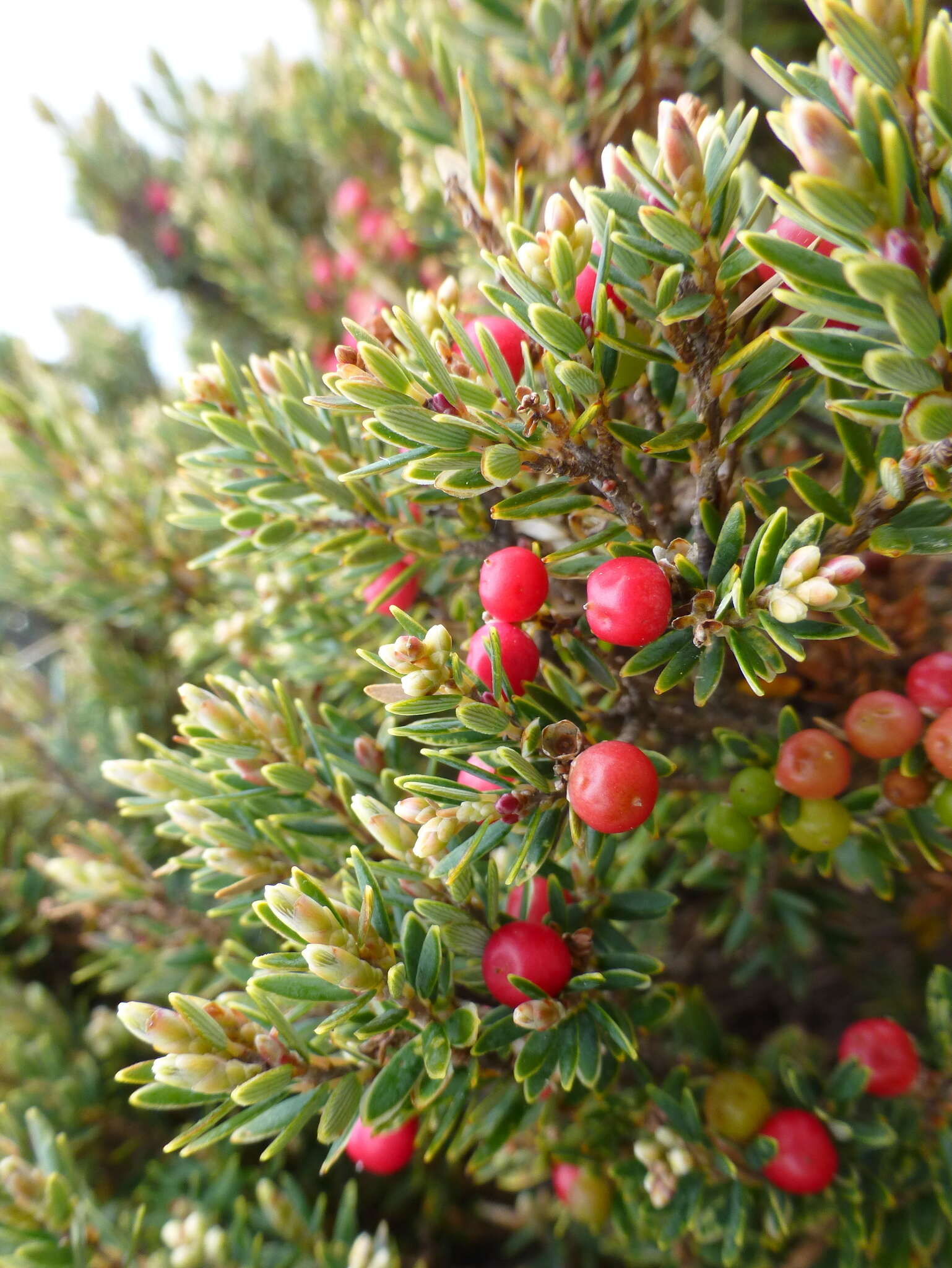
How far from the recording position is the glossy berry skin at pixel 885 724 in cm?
69

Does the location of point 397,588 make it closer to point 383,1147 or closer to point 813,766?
point 813,766

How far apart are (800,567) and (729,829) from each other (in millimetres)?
333

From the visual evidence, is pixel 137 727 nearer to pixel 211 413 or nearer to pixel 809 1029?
pixel 211 413

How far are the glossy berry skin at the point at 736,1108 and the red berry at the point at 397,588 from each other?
67cm

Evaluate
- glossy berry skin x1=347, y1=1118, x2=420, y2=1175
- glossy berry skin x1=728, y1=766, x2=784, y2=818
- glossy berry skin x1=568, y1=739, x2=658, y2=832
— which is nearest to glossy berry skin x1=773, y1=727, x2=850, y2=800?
glossy berry skin x1=728, y1=766, x2=784, y2=818

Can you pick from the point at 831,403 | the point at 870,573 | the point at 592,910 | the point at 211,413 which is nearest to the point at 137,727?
the point at 211,413

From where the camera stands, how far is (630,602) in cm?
55

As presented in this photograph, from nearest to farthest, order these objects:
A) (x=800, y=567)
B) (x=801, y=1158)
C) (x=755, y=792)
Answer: (x=800, y=567), (x=755, y=792), (x=801, y=1158)

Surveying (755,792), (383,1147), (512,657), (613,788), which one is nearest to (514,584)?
(512,657)

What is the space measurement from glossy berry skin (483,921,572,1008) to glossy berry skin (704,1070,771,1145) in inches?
13.9

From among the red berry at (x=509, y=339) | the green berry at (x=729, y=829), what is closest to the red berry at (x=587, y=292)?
the red berry at (x=509, y=339)

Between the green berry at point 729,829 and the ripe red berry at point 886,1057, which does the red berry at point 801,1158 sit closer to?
the ripe red berry at point 886,1057

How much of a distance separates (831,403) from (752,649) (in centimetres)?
17

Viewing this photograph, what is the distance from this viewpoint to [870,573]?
861mm
